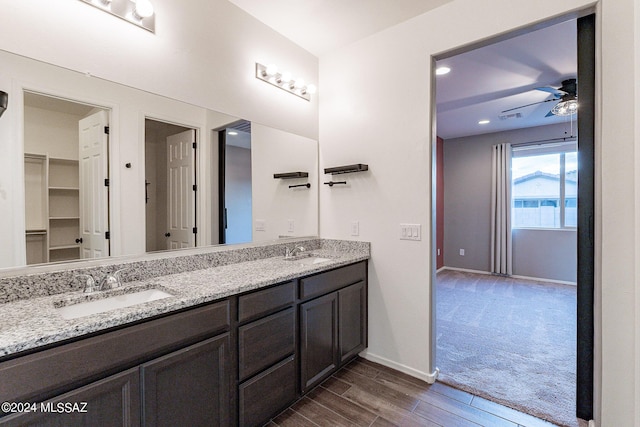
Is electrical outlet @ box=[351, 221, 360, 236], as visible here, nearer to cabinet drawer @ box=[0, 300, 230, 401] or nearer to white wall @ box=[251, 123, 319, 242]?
white wall @ box=[251, 123, 319, 242]

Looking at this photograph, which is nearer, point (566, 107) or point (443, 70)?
point (443, 70)

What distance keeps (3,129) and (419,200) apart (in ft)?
7.59

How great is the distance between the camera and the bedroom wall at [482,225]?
4.93 m

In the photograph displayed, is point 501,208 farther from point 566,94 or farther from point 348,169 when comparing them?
point 348,169

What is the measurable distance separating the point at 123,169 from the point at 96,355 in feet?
3.30

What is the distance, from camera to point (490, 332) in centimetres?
299

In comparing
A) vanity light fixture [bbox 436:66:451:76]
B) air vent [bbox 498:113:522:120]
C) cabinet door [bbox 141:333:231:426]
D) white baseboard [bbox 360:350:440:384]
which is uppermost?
air vent [bbox 498:113:522:120]

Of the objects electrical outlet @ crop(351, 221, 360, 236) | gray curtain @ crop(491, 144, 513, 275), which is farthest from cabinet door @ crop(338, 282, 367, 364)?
gray curtain @ crop(491, 144, 513, 275)

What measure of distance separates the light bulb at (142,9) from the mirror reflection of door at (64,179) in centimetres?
55

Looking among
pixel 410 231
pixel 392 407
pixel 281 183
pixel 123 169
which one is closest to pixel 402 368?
pixel 392 407

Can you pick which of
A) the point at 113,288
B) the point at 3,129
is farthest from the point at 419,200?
the point at 3,129

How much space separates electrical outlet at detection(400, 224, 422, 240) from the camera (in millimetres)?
2186

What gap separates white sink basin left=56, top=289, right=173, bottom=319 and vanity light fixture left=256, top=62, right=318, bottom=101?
1.71 meters

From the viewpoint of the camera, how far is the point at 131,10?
155 centimetres
